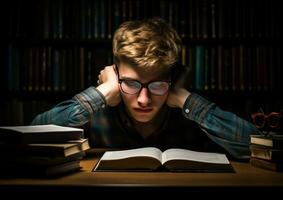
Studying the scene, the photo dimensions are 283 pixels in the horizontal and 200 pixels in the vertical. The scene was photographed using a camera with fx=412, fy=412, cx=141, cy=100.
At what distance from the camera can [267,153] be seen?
1.12m

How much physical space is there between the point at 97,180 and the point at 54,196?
104 mm

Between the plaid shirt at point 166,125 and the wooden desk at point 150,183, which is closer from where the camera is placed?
the wooden desk at point 150,183

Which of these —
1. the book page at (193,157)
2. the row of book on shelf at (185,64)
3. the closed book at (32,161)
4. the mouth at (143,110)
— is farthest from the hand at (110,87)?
the row of book on shelf at (185,64)

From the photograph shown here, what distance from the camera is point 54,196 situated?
0.94 m

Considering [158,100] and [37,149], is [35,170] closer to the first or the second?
[37,149]

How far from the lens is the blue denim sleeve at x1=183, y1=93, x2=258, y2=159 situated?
1397 millimetres

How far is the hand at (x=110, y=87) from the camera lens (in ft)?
4.89

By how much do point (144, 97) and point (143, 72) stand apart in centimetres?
9

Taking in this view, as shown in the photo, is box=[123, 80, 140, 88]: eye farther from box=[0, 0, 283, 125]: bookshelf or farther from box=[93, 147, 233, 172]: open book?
box=[0, 0, 283, 125]: bookshelf

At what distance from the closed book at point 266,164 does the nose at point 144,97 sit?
0.39 meters

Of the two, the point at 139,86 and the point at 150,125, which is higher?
the point at 139,86

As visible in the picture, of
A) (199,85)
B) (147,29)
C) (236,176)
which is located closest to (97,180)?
(236,176)

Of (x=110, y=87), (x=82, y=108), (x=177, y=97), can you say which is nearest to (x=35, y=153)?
(x=82, y=108)

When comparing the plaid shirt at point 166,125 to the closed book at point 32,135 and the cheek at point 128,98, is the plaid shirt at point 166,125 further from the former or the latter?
the closed book at point 32,135
